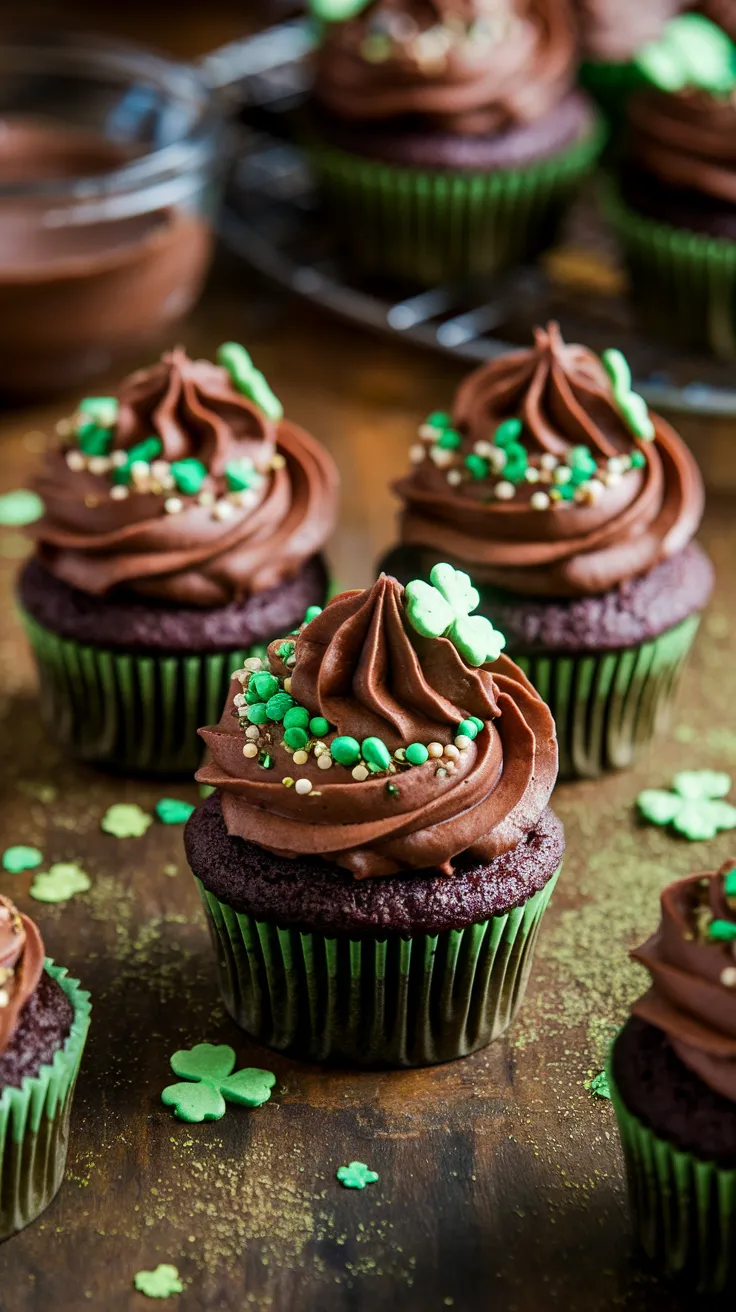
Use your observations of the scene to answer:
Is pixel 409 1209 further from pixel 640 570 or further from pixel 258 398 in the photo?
pixel 258 398

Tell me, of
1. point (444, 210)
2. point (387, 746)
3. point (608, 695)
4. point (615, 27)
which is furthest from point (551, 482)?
point (615, 27)

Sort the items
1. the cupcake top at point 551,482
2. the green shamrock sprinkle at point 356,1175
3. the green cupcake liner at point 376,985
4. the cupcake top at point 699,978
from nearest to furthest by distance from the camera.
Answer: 1. the cupcake top at point 699,978
2. the green shamrock sprinkle at point 356,1175
3. the green cupcake liner at point 376,985
4. the cupcake top at point 551,482

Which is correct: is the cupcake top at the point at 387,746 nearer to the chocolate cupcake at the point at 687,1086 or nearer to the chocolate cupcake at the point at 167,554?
the chocolate cupcake at the point at 687,1086

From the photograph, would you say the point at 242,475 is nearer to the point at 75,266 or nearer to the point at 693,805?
the point at 693,805

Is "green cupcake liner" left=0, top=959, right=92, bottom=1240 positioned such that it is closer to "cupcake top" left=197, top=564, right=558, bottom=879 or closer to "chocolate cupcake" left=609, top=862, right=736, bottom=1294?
"cupcake top" left=197, top=564, right=558, bottom=879

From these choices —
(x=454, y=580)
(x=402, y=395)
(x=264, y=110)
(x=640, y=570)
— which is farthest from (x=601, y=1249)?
(x=264, y=110)

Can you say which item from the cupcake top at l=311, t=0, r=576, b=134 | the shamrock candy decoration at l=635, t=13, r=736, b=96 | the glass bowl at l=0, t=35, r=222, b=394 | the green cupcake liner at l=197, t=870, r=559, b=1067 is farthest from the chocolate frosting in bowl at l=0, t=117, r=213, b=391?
the green cupcake liner at l=197, t=870, r=559, b=1067

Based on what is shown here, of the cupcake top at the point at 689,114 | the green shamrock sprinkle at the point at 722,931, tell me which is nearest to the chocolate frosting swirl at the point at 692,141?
the cupcake top at the point at 689,114
